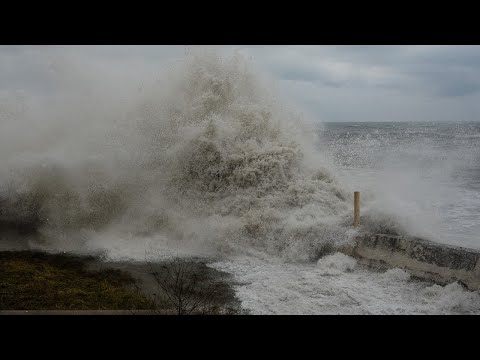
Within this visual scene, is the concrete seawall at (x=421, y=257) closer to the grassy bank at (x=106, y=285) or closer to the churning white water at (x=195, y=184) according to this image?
the churning white water at (x=195, y=184)

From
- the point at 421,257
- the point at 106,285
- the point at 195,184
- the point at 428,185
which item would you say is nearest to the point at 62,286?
the point at 106,285

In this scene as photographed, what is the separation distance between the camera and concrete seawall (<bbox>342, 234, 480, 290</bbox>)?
6.70 meters

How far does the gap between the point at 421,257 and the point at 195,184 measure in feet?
20.2

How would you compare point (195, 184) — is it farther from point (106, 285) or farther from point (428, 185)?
point (428, 185)

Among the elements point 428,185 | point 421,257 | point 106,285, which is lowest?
point 106,285

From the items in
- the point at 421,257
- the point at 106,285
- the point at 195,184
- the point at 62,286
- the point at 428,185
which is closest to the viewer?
the point at 62,286

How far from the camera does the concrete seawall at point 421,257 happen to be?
6.70 m

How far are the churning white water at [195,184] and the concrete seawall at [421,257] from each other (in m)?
0.32

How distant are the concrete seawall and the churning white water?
32cm

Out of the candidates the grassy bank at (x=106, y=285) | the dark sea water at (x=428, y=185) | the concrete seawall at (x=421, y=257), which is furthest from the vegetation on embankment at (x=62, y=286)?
the dark sea water at (x=428, y=185)

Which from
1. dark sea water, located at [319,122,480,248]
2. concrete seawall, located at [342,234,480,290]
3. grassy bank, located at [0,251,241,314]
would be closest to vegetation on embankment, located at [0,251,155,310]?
grassy bank, located at [0,251,241,314]

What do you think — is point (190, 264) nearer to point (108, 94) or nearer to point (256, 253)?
point (256, 253)

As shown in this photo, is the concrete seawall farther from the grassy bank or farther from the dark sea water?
the grassy bank

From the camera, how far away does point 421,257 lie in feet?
24.0
